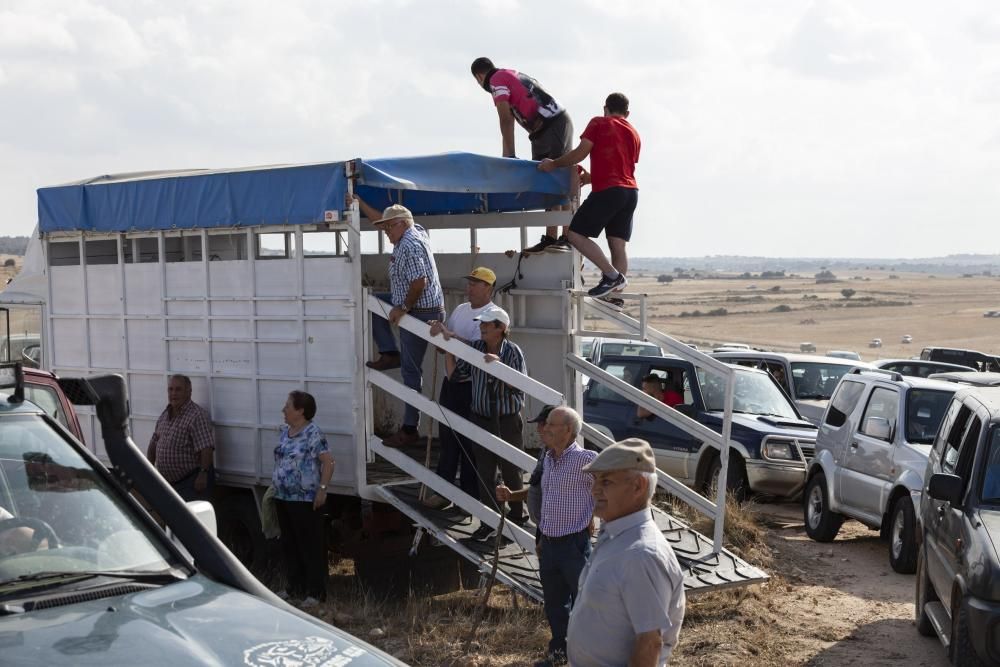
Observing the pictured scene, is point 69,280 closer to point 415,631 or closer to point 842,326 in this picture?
point 415,631

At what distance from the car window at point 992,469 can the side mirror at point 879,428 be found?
3.88 m

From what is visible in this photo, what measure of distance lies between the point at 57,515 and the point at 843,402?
10322 millimetres

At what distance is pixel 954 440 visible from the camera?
8805mm

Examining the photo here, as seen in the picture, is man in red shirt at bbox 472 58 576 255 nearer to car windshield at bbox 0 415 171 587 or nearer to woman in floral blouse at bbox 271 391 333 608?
woman in floral blouse at bbox 271 391 333 608

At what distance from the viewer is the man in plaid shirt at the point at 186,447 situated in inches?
412

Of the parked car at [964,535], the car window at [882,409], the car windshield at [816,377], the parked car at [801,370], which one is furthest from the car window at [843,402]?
the car windshield at [816,377]

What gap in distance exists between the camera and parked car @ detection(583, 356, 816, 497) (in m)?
14.2

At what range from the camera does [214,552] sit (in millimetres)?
4609

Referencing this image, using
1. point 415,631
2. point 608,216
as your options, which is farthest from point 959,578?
point 608,216

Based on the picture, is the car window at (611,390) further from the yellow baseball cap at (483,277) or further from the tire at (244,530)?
the yellow baseball cap at (483,277)

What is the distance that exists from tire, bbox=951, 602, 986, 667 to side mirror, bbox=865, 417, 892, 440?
15.3 feet

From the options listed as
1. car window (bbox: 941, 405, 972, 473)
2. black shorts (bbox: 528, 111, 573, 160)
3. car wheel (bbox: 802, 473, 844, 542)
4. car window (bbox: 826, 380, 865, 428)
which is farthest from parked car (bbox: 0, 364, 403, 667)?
car window (bbox: 826, 380, 865, 428)

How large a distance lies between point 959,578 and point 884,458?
4654mm

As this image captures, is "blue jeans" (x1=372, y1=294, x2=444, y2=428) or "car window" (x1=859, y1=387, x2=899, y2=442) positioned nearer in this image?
"blue jeans" (x1=372, y1=294, x2=444, y2=428)
